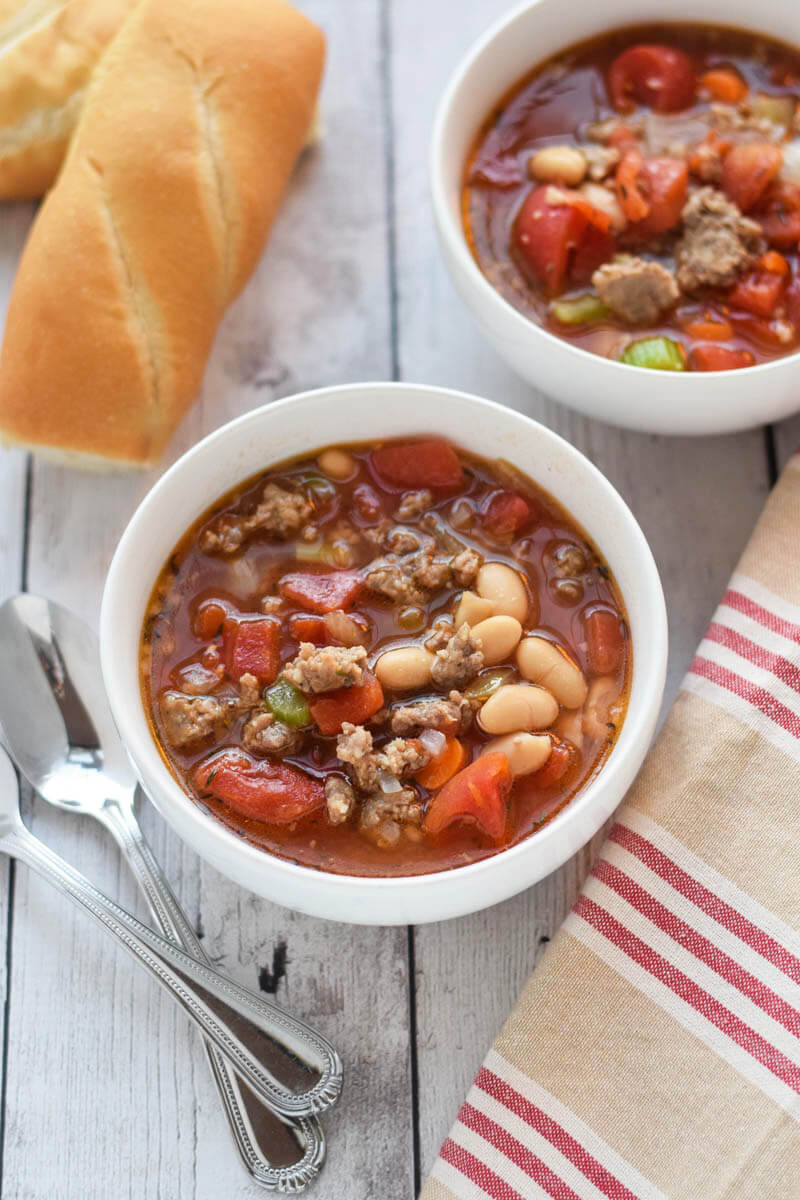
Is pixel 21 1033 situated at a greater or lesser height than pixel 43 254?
lesser

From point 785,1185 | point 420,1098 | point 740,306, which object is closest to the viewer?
point 785,1185

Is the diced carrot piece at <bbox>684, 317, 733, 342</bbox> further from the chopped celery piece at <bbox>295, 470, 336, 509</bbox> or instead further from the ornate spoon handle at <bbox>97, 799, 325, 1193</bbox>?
the ornate spoon handle at <bbox>97, 799, 325, 1193</bbox>

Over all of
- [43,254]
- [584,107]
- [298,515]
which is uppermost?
[584,107]

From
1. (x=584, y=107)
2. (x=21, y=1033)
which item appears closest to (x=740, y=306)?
(x=584, y=107)

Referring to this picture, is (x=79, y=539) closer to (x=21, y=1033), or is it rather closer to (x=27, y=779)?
(x=27, y=779)

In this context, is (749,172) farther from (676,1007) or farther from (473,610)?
(676,1007)

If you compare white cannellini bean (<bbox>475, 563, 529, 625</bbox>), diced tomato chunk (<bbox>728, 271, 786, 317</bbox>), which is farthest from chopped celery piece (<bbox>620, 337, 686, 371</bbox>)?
white cannellini bean (<bbox>475, 563, 529, 625</bbox>)

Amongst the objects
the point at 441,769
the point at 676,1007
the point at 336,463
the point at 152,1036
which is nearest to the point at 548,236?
the point at 336,463
